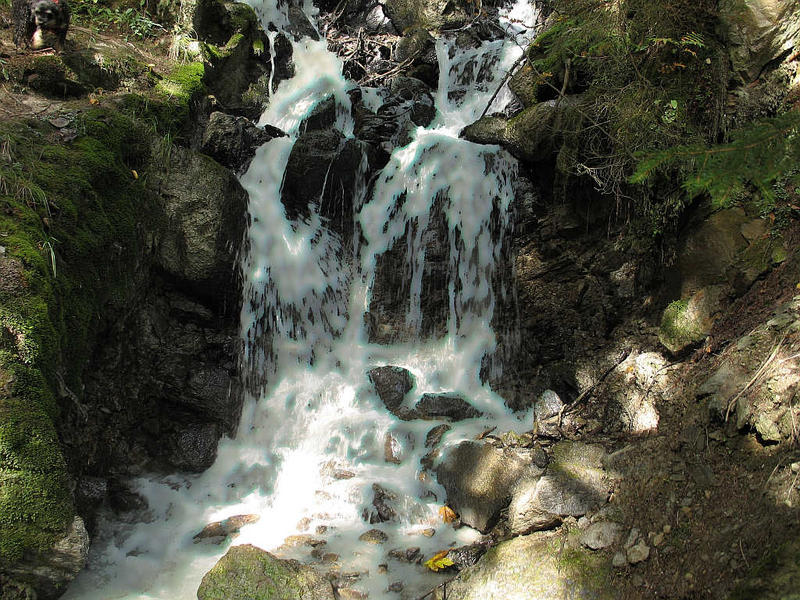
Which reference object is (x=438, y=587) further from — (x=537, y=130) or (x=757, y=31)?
(x=757, y=31)

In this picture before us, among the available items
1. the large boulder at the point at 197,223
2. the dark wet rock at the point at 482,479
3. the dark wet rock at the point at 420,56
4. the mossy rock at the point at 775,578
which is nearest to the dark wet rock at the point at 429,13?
the dark wet rock at the point at 420,56

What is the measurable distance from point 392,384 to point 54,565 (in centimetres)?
398

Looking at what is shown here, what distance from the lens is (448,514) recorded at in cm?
484

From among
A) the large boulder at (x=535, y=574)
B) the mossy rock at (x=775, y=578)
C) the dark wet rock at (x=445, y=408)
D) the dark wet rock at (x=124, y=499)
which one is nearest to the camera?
the mossy rock at (x=775, y=578)

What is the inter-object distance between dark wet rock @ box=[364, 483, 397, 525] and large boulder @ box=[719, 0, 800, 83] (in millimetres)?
5321

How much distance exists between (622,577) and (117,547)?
4.04 metres

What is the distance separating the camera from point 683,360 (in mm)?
4781

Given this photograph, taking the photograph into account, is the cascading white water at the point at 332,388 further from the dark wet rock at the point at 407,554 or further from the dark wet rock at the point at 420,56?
the dark wet rock at the point at 420,56

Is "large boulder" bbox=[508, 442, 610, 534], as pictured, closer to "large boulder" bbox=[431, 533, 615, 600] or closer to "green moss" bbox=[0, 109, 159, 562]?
"large boulder" bbox=[431, 533, 615, 600]

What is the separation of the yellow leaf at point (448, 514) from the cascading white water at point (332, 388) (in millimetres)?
Answer: 97

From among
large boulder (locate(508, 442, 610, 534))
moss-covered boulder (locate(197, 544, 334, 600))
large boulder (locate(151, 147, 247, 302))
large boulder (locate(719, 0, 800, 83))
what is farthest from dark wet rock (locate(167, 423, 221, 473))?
large boulder (locate(719, 0, 800, 83))

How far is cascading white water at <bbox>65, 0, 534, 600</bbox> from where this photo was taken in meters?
4.49

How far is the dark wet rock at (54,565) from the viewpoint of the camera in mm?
3219

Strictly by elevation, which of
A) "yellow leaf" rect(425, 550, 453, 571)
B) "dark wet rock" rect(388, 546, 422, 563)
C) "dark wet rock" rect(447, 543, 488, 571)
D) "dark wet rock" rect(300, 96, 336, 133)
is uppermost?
"dark wet rock" rect(300, 96, 336, 133)
